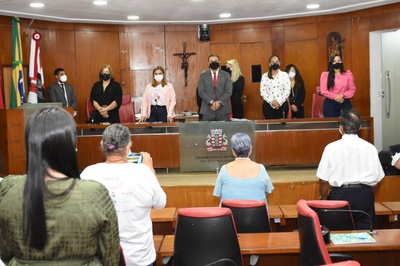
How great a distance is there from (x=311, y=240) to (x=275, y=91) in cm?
516

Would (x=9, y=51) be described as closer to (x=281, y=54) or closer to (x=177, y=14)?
(x=177, y=14)

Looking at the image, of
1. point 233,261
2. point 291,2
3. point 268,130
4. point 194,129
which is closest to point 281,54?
point 291,2

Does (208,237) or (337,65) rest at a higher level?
(337,65)

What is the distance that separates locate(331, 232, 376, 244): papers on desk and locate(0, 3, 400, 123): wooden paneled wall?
6.79m

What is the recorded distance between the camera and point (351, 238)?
11.8ft

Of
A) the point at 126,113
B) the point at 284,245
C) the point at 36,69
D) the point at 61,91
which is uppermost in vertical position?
the point at 36,69

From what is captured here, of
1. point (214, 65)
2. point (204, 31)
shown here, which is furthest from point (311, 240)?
point (204, 31)

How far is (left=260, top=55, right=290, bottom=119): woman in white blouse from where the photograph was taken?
7.89 metres

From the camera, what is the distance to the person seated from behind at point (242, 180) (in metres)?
4.44

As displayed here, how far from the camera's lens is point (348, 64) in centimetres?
1027

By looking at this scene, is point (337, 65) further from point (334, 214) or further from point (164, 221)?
point (334, 214)

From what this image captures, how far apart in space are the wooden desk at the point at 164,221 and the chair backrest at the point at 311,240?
217cm

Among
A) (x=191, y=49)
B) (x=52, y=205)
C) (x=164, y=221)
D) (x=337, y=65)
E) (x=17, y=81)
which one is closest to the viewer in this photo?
(x=52, y=205)

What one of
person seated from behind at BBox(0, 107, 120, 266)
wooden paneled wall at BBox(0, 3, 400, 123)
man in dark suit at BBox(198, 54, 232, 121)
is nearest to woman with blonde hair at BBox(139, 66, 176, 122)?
man in dark suit at BBox(198, 54, 232, 121)
